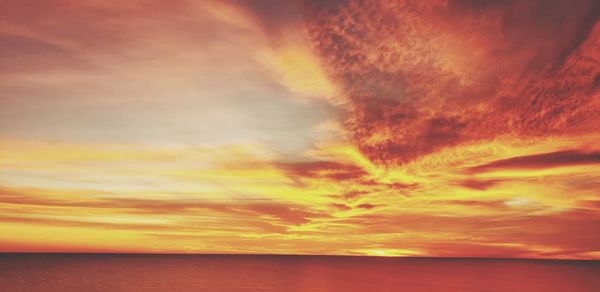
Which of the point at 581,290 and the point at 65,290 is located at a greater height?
the point at 581,290

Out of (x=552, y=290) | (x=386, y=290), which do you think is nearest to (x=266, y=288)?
(x=386, y=290)

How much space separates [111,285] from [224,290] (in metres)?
14.3

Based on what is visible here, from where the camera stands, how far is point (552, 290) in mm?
65438

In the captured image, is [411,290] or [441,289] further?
[441,289]

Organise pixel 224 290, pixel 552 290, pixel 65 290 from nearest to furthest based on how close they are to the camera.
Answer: pixel 65 290
pixel 224 290
pixel 552 290

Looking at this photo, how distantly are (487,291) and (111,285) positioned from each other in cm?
4639

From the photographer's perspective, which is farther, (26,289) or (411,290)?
(411,290)

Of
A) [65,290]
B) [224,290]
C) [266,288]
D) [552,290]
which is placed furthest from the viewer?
[552,290]

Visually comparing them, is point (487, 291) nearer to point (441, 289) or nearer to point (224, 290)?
point (441, 289)

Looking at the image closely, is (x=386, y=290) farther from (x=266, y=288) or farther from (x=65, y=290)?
(x=65, y=290)

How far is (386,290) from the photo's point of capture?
52.7 m

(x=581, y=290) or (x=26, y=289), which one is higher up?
(x=581, y=290)

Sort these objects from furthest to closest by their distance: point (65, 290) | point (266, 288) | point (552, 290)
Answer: point (552, 290) → point (266, 288) → point (65, 290)

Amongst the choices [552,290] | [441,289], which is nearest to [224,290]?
[441,289]
